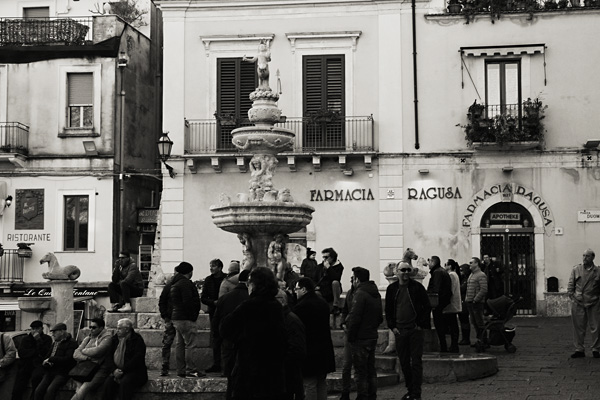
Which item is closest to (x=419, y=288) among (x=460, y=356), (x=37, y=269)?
(x=460, y=356)

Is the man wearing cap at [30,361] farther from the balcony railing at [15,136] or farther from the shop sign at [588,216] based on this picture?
the shop sign at [588,216]

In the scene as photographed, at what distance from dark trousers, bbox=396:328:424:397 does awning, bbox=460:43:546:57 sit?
16.1 m

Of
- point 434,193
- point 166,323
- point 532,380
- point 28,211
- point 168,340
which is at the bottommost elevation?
point 532,380

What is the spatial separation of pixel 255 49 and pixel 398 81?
4261 mm

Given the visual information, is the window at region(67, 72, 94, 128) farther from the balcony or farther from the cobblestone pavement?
the cobblestone pavement

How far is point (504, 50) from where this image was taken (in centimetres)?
2817

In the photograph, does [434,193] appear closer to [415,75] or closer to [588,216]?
[415,75]

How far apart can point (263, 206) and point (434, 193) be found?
12993 millimetres

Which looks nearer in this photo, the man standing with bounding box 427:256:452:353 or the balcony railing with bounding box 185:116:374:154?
the man standing with bounding box 427:256:452:353

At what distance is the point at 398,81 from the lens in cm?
2869

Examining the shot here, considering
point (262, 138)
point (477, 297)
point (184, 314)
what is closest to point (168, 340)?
point (184, 314)

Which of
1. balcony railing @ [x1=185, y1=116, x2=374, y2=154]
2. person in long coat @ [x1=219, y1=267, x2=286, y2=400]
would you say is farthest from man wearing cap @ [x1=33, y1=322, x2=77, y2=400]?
balcony railing @ [x1=185, y1=116, x2=374, y2=154]

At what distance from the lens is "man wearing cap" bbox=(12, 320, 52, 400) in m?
14.7

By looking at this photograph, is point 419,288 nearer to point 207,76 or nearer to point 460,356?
point 460,356
